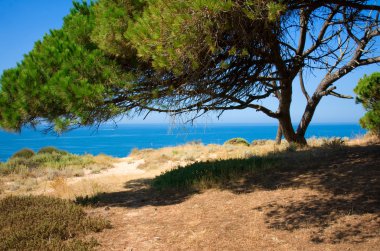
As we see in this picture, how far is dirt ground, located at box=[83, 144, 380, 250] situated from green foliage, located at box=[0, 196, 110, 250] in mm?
379

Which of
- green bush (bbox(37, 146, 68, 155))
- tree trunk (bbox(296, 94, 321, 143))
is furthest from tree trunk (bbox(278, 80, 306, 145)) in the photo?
green bush (bbox(37, 146, 68, 155))

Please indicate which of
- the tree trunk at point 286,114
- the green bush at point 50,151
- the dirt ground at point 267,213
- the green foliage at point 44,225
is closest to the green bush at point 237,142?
the tree trunk at point 286,114

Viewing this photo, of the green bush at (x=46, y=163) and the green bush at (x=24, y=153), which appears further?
the green bush at (x=24, y=153)

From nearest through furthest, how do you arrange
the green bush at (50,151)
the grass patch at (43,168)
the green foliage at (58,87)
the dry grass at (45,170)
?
the green foliage at (58,87) < the dry grass at (45,170) < the grass patch at (43,168) < the green bush at (50,151)

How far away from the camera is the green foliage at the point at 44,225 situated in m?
5.44

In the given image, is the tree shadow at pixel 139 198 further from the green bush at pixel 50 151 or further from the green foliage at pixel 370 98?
the green bush at pixel 50 151

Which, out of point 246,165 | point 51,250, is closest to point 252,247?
point 51,250

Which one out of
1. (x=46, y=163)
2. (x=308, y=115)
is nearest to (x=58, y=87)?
(x=308, y=115)

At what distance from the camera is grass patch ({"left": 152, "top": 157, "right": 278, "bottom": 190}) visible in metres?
8.87

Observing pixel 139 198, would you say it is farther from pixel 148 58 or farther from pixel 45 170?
pixel 45 170

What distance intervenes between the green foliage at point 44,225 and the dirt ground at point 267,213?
0.38 m

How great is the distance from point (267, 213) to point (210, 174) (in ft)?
10.2

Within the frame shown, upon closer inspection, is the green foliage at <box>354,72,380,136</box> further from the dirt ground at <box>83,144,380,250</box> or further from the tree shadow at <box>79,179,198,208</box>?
the tree shadow at <box>79,179,198,208</box>

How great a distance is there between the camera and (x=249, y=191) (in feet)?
25.3
